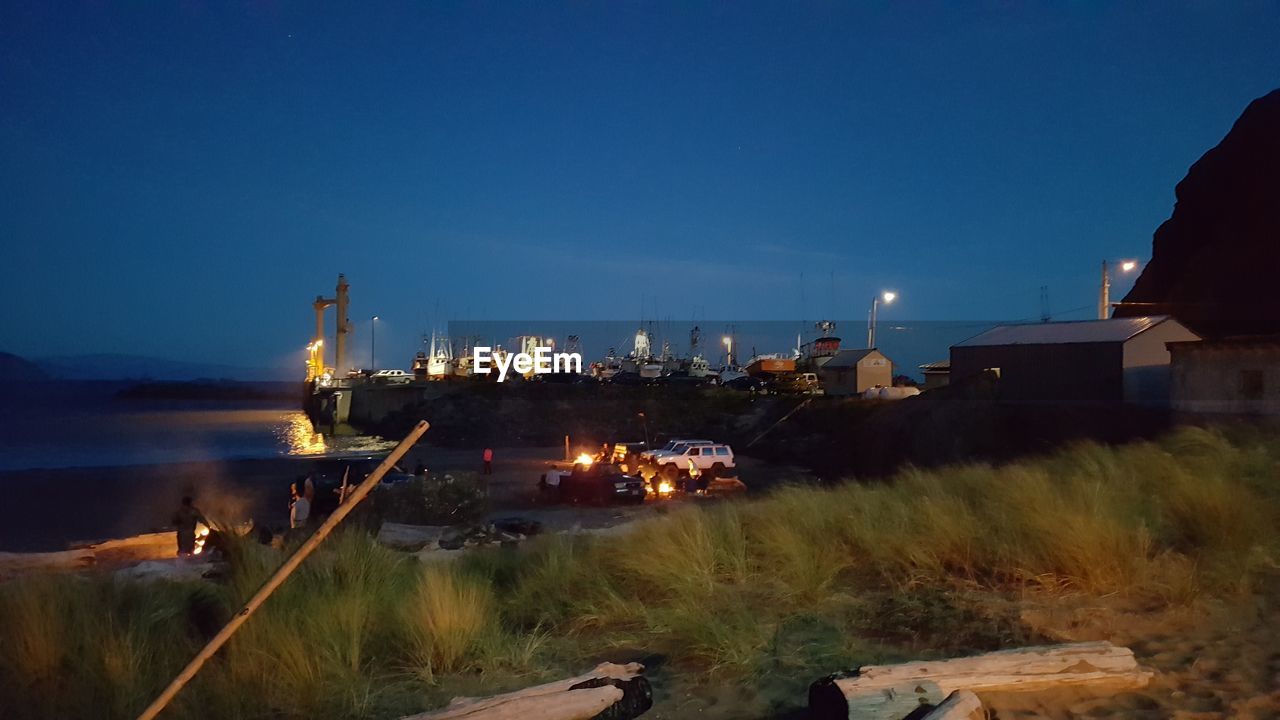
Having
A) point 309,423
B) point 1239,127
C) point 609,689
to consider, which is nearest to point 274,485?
point 609,689

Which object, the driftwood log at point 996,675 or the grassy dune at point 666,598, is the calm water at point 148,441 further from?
the driftwood log at point 996,675

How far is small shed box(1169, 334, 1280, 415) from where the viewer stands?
2306cm

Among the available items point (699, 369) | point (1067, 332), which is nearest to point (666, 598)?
point (1067, 332)

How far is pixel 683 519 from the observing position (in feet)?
32.7

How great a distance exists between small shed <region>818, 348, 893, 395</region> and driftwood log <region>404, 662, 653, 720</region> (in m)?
49.1

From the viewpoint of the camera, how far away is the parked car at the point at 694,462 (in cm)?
3253

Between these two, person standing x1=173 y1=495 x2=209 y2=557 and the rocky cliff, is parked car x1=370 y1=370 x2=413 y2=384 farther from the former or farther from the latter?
person standing x1=173 y1=495 x2=209 y2=557

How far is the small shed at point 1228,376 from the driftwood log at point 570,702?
24.2 metres

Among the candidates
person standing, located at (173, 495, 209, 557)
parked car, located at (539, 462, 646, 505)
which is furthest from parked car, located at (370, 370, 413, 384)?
person standing, located at (173, 495, 209, 557)

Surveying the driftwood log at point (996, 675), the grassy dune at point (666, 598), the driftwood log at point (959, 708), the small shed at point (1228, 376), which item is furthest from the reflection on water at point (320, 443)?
the driftwood log at point (959, 708)

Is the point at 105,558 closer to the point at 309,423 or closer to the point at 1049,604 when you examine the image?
the point at 1049,604

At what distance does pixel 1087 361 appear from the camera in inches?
1177

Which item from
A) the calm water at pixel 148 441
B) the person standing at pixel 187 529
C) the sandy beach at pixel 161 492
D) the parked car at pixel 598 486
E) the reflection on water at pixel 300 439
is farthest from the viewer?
the reflection on water at pixel 300 439

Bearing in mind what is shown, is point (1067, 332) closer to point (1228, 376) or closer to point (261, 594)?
point (1228, 376)
